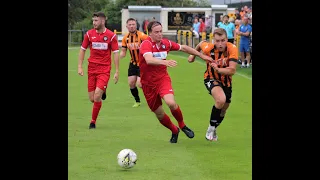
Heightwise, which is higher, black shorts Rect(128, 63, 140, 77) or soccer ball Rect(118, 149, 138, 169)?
black shorts Rect(128, 63, 140, 77)

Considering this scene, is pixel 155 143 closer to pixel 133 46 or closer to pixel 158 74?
pixel 158 74

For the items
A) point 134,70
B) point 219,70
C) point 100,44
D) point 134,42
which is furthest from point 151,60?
point 134,70

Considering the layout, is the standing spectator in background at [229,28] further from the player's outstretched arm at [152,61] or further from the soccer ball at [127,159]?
the soccer ball at [127,159]

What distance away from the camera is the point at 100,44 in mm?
14617

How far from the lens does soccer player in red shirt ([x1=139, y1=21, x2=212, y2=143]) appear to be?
12.3 metres

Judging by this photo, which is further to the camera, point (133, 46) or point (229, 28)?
point (229, 28)

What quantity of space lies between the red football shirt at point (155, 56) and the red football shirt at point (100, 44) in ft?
6.83

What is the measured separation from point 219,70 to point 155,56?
3.72ft

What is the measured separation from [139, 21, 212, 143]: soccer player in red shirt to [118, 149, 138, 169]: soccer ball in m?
2.26

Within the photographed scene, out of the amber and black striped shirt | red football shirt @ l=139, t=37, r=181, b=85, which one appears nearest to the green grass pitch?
red football shirt @ l=139, t=37, r=181, b=85

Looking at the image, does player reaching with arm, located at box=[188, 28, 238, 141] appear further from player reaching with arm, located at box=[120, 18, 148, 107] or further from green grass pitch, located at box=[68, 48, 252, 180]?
player reaching with arm, located at box=[120, 18, 148, 107]

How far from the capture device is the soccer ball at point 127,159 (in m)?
10.2

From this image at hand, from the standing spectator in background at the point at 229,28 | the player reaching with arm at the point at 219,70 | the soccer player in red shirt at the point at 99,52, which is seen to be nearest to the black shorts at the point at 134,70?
the soccer player in red shirt at the point at 99,52
